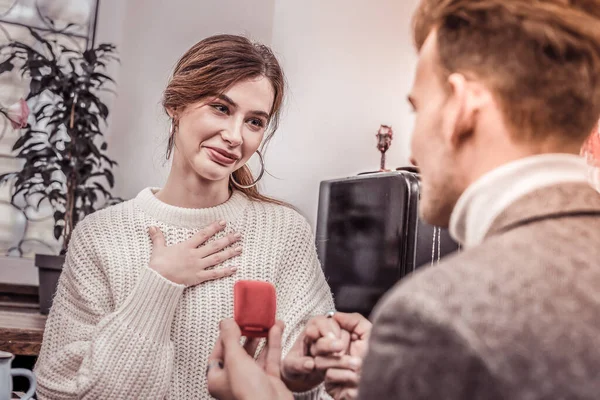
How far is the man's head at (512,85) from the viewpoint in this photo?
75 centimetres

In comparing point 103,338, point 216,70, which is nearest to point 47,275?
point 103,338

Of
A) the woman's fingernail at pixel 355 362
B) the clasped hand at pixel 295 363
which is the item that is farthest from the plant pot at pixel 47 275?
the woman's fingernail at pixel 355 362

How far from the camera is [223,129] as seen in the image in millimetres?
1663

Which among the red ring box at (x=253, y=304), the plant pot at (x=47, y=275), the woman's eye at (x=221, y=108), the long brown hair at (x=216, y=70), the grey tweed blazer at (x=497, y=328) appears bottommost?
the plant pot at (x=47, y=275)

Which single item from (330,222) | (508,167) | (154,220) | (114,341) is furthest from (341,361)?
(330,222)

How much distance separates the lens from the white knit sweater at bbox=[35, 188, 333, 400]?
1571 millimetres

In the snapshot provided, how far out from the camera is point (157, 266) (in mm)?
1648

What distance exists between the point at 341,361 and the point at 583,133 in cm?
51

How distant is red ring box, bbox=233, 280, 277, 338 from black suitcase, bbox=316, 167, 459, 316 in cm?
151

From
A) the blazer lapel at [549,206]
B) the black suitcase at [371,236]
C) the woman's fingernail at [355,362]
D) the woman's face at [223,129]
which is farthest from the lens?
the black suitcase at [371,236]

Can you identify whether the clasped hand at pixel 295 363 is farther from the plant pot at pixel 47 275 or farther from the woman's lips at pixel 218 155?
the plant pot at pixel 47 275

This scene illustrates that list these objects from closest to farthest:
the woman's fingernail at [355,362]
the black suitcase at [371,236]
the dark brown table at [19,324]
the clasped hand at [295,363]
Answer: the clasped hand at [295,363], the woman's fingernail at [355,362], the dark brown table at [19,324], the black suitcase at [371,236]

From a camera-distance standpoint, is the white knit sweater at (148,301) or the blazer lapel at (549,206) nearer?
the blazer lapel at (549,206)

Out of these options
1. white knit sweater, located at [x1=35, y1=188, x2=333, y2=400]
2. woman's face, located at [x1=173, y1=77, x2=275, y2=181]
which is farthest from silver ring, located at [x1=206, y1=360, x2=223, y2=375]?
woman's face, located at [x1=173, y1=77, x2=275, y2=181]
